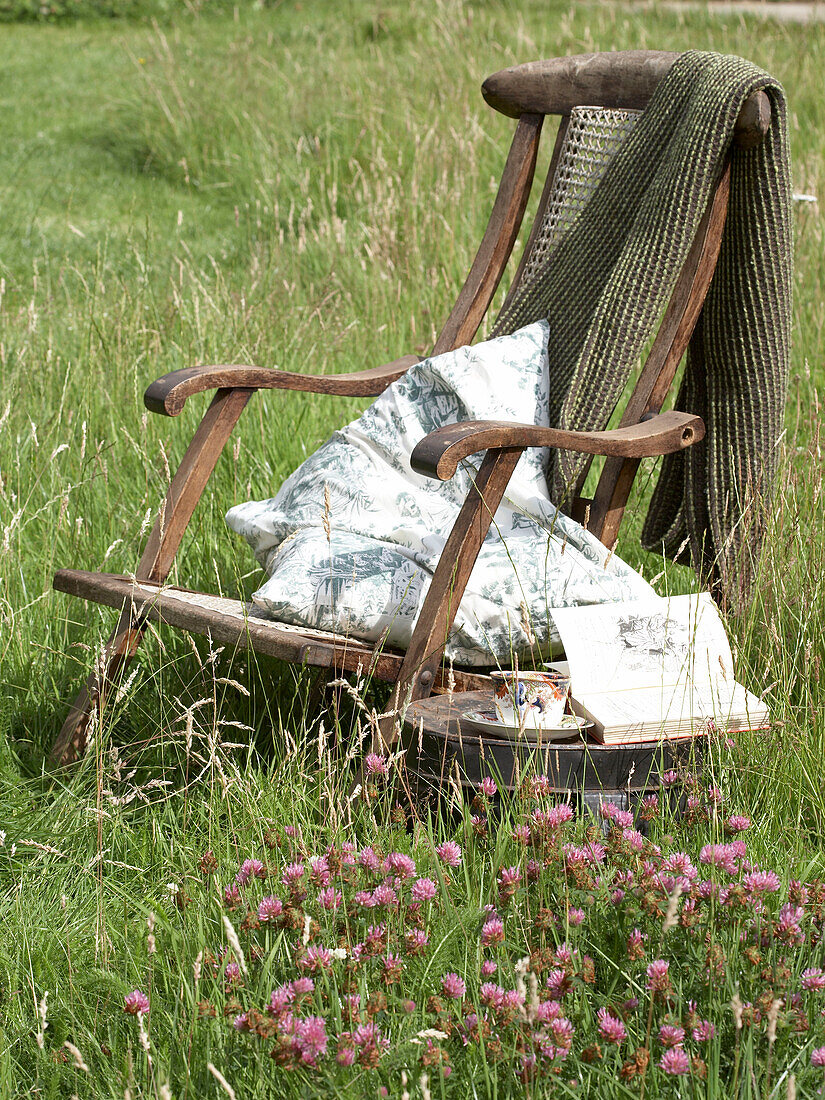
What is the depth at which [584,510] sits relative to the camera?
2.77m

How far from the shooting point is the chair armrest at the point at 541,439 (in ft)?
6.42

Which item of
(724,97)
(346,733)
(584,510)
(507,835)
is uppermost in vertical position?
(724,97)

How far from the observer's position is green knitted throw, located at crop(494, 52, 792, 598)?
2.41 metres

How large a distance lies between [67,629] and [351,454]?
80cm

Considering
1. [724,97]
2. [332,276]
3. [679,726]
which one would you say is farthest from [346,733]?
[332,276]

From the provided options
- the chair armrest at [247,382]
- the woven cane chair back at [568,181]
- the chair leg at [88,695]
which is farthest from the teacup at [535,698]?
the woven cane chair back at [568,181]

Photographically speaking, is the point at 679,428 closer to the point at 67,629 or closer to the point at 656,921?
the point at 656,921

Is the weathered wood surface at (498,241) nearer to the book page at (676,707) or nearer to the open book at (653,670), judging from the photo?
the open book at (653,670)

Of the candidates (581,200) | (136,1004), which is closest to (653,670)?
(136,1004)

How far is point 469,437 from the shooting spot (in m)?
1.97

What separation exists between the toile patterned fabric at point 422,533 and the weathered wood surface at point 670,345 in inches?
3.8

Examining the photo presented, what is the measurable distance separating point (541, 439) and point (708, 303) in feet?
2.47

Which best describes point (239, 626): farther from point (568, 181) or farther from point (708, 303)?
point (568, 181)

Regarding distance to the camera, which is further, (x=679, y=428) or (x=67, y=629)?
(x=67, y=629)
